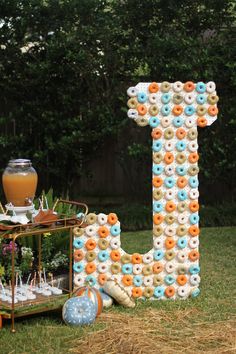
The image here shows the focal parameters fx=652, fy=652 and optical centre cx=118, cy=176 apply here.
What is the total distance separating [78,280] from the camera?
5.25m

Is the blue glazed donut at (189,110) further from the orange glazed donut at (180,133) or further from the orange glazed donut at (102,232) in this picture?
the orange glazed donut at (102,232)

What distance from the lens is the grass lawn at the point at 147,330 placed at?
14.0 feet

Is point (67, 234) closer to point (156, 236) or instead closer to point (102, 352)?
point (156, 236)

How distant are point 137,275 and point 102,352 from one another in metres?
1.22

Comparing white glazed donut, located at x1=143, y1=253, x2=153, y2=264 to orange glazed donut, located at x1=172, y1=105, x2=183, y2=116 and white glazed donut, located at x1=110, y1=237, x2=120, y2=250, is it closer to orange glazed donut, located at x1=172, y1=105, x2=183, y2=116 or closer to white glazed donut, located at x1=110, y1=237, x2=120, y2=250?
white glazed donut, located at x1=110, y1=237, x2=120, y2=250

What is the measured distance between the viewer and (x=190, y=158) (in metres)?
5.39

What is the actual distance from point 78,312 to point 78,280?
570 millimetres

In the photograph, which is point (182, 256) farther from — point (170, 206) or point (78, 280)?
point (78, 280)

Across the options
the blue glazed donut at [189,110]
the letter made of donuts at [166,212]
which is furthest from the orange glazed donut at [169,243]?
the blue glazed donut at [189,110]

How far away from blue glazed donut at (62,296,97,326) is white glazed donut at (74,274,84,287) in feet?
1.61

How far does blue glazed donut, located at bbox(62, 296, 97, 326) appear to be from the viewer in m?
4.69

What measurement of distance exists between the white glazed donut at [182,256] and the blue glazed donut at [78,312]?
988 mm

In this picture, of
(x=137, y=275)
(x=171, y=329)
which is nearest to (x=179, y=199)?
(x=137, y=275)

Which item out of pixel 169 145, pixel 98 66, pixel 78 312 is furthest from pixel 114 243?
pixel 98 66
